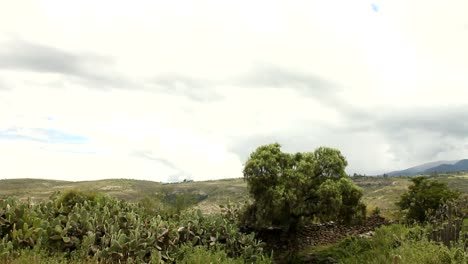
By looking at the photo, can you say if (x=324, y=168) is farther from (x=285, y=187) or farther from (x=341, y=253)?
(x=341, y=253)

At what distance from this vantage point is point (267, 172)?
2264cm

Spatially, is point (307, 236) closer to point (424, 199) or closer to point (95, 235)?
point (424, 199)

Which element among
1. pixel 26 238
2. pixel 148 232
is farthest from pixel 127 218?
pixel 26 238

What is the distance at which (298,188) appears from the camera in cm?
2236

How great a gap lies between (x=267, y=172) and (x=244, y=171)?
1.33m

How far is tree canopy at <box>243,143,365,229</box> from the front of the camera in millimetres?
22062

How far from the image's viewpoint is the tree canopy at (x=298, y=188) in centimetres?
2206

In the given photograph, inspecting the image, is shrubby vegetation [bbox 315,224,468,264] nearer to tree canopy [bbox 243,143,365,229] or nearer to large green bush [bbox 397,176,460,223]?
tree canopy [bbox 243,143,365,229]

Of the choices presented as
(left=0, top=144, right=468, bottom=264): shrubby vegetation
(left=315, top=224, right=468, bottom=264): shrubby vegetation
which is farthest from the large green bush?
(left=315, top=224, right=468, bottom=264): shrubby vegetation

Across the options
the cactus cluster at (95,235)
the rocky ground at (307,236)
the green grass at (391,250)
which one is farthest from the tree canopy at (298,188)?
the cactus cluster at (95,235)

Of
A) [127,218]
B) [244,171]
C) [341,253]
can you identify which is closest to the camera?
[127,218]

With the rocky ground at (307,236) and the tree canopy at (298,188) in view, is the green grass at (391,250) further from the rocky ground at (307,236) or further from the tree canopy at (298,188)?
the tree canopy at (298,188)

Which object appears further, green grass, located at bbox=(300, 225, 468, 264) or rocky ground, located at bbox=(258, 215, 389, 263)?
rocky ground, located at bbox=(258, 215, 389, 263)

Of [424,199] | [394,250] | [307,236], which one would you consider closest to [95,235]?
[394,250]
